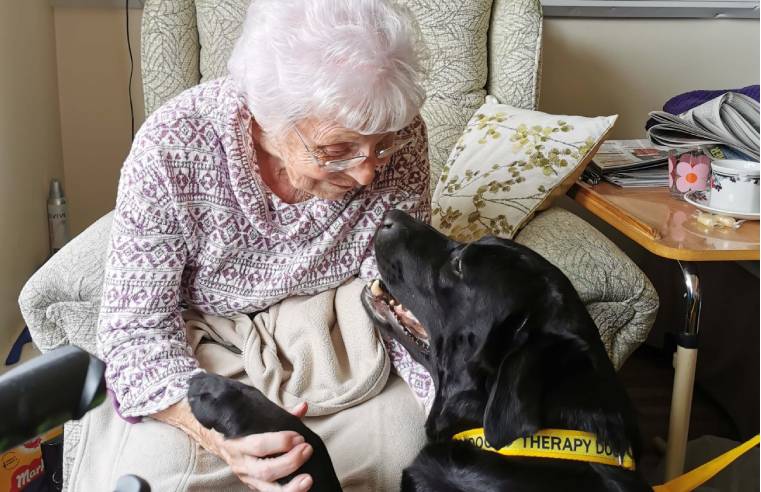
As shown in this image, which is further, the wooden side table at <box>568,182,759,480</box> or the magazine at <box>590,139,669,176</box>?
the magazine at <box>590,139,669,176</box>

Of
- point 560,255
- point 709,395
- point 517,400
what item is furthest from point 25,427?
point 709,395

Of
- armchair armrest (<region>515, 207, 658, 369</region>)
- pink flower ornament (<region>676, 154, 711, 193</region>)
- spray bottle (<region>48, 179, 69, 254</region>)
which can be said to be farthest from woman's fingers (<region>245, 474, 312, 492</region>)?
spray bottle (<region>48, 179, 69, 254</region>)

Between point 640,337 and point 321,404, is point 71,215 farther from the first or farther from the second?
point 640,337

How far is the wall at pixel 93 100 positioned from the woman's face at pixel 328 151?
1.31 metres

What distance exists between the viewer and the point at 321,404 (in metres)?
1.22

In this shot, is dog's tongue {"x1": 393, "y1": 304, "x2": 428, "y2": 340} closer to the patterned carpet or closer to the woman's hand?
the woman's hand

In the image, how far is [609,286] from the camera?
1.48m

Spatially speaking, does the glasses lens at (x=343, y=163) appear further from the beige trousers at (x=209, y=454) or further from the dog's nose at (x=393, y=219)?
the beige trousers at (x=209, y=454)

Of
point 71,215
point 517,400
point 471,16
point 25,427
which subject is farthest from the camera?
point 71,215

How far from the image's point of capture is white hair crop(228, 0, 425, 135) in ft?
3.72

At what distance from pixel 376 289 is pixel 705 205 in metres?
0.72

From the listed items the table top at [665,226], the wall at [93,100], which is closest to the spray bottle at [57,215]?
the wall at [93,100]

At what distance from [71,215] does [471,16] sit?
1389mm

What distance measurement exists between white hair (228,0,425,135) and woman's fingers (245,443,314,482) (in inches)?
18.8
